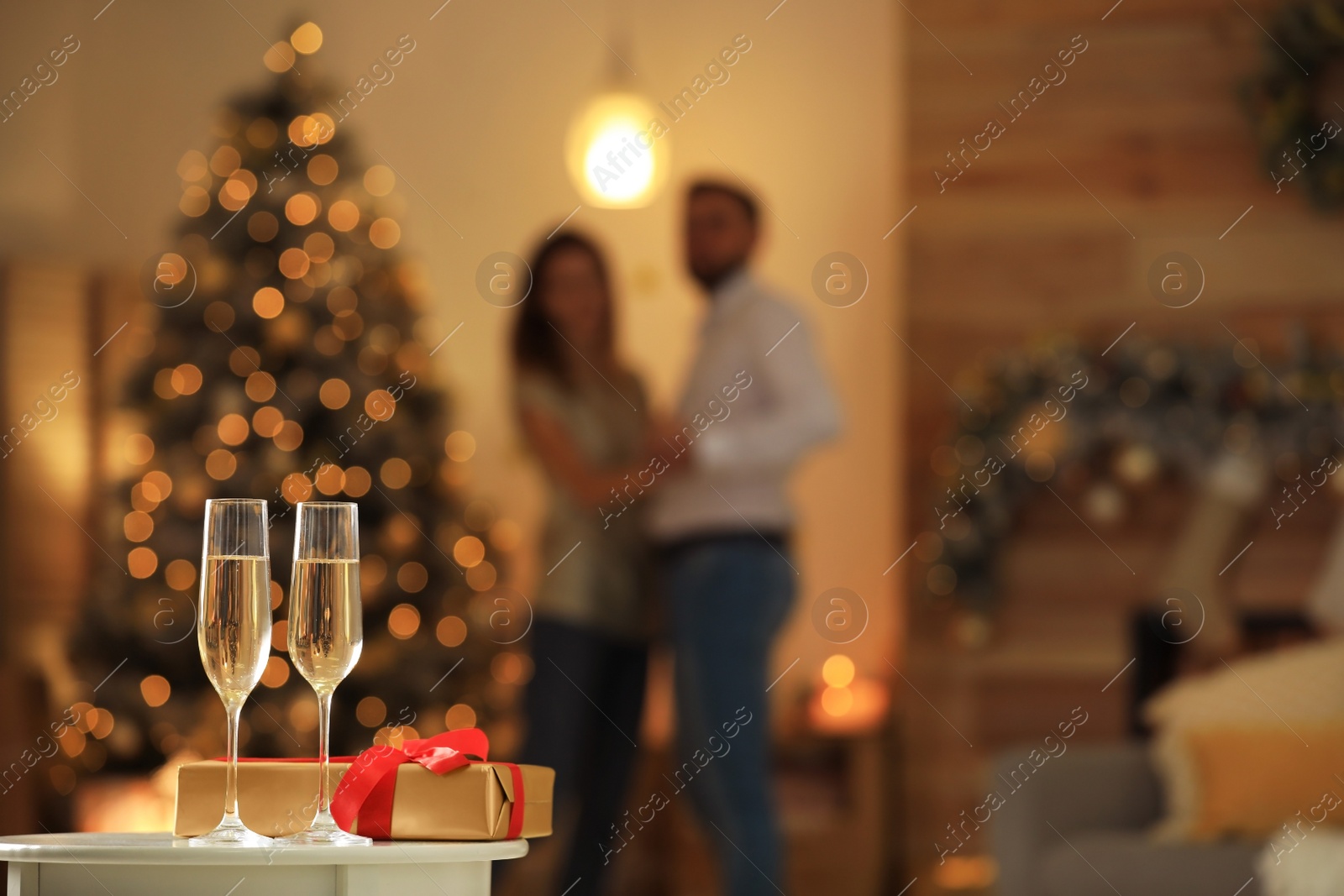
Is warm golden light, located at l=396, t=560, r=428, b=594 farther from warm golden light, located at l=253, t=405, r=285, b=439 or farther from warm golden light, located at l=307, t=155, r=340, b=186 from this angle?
warm golden light, located at l=307, t=155, r=340, b=186

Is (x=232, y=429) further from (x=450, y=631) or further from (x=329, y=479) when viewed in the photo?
(x=450, y=631)

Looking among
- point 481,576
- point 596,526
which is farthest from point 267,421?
point 596,526

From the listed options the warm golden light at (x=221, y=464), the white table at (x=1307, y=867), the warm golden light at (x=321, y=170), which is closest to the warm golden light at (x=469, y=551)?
the warm golden light at (x=221, y=464)

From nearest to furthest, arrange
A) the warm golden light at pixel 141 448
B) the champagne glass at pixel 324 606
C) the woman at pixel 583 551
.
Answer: the champagne glass at pixel 324 606 < the woman at pixel 583 551 < the warm golden light at pixel 141 448

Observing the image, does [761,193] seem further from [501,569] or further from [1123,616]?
[1123,616]

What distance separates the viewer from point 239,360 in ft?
11.6

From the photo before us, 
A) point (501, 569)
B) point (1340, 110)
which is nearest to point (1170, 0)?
point (1340, 110)

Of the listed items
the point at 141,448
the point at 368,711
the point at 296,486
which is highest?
the point at 141,448

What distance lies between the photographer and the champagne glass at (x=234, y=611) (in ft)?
3.65

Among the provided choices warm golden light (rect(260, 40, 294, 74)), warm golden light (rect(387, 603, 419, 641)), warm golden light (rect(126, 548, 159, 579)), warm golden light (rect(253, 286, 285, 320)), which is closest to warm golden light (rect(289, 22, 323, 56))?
warm golden light (rect(260, 40, 294, 74))

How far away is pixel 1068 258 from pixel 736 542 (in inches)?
55.3

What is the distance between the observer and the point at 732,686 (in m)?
3.12

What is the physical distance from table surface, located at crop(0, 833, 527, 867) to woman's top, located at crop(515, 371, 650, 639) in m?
2.29

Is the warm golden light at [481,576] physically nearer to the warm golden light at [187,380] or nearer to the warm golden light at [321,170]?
the warm golden light at [187,380]
